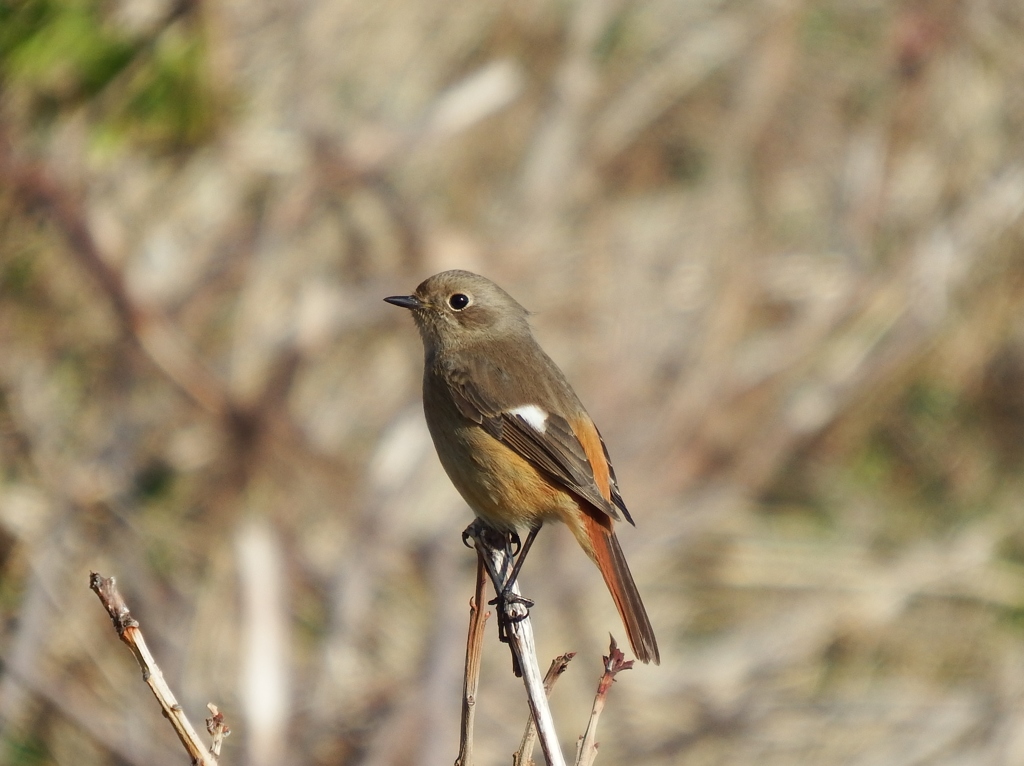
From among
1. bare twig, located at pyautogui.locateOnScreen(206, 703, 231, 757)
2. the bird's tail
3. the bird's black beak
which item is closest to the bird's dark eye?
the bird's black beak

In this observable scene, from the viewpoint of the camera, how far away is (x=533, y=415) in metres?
3.63

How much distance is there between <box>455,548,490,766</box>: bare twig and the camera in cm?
237

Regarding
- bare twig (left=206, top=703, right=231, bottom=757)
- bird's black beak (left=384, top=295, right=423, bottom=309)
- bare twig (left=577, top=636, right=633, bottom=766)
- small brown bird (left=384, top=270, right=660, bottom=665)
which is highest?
bird's black beak (left=384, top=295, right=423, bottom=309)

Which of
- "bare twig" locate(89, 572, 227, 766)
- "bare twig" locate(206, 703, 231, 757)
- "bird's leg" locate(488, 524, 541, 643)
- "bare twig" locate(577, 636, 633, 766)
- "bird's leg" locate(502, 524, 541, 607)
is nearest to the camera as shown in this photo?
"bare twig" locate(89, 572, 227, 766)

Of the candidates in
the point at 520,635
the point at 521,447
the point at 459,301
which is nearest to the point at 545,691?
the point at 520,635

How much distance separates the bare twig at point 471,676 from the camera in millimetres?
2369

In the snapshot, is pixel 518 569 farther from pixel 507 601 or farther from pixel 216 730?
pixel 216 730

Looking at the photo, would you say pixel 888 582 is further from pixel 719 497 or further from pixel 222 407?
pixel 222 407

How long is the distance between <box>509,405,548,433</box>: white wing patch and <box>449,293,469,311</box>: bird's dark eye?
0.47 metres

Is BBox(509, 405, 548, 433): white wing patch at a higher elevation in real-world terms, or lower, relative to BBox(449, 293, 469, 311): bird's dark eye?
lower

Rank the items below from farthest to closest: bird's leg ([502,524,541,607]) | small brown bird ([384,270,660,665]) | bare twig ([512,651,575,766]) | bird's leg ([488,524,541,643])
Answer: small brown bird ([384,270,660,665])
bird's leg ([502,524,541,607])
bird's leg ([488,524,541,643])
bare twig ([512,651,575,766])

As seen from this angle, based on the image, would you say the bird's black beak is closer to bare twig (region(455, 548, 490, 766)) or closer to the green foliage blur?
bare twig (region(455, 548, 490, 766))

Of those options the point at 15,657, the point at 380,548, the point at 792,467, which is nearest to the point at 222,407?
the point at 380,548

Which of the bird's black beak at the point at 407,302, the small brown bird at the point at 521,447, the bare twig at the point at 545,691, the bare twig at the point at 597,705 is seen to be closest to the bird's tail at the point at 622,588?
the small brown bird at the point at 521,447
